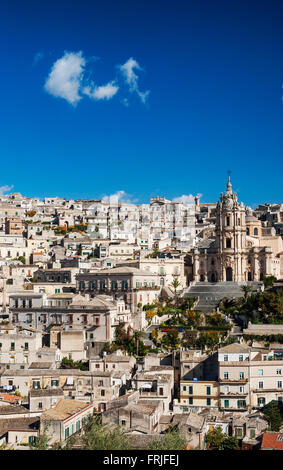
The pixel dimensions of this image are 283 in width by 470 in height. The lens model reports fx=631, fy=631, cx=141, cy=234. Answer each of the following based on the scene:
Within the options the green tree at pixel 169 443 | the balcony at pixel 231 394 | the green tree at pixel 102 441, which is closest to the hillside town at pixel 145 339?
the balcony at pixel 231 394

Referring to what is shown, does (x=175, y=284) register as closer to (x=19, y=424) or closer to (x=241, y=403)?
(x=241, y=403)

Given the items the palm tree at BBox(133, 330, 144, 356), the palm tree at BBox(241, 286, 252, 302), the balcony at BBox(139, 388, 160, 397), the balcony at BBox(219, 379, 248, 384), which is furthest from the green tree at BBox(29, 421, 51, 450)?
the palm tree at BBox(241, 286, 252, 302)

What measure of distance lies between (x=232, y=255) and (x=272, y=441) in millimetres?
33460

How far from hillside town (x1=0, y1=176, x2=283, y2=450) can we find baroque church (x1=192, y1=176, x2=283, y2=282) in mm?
105

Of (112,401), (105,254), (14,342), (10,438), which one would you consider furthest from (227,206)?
(10,438)

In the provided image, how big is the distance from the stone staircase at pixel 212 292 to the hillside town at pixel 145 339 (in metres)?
0.09

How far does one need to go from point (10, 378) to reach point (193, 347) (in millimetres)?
12100

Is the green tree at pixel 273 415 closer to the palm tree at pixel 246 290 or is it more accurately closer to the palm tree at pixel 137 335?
the palm tree at pixel 137 335

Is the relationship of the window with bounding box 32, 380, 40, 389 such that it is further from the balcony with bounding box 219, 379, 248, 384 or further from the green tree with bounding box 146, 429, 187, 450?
the green tree with bounding box 146, 429, 187, 450

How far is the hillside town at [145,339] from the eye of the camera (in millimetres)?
28547

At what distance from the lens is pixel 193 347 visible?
134ft

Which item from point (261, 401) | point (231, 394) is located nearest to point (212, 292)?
point (261, 401)

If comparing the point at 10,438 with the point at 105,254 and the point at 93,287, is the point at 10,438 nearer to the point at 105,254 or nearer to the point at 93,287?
the point at 93,287

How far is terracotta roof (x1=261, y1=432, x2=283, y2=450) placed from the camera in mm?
24381
